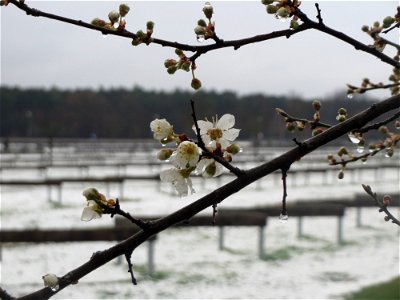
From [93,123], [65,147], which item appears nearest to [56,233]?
[65,147]

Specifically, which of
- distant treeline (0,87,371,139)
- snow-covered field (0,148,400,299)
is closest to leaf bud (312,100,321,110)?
snow-covered field (0,148,400,299)

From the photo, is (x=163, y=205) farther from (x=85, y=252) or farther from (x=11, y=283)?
(x=11, y=283)

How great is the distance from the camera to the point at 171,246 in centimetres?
767

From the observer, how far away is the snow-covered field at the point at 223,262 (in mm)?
5585

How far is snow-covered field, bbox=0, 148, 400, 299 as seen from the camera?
559 cm

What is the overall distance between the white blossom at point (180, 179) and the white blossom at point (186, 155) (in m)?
0.03

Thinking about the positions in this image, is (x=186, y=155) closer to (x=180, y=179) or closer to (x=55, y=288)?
(x=180, y=179)

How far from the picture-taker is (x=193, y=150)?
99 centimetres

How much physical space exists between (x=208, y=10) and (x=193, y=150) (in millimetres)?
316

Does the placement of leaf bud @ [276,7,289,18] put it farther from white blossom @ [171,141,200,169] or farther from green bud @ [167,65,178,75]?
white blossom @ [171,141,200,169]

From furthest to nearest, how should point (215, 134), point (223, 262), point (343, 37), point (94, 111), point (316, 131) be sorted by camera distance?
point (94, 111) < point (223, 262) < point (316, 131) < point (343, 37) < point (215, 134)

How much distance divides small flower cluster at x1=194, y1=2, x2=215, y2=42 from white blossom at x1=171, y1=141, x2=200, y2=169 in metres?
0.28

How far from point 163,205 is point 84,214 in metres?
10.6

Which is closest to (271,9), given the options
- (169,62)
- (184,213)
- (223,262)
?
(169,62)
